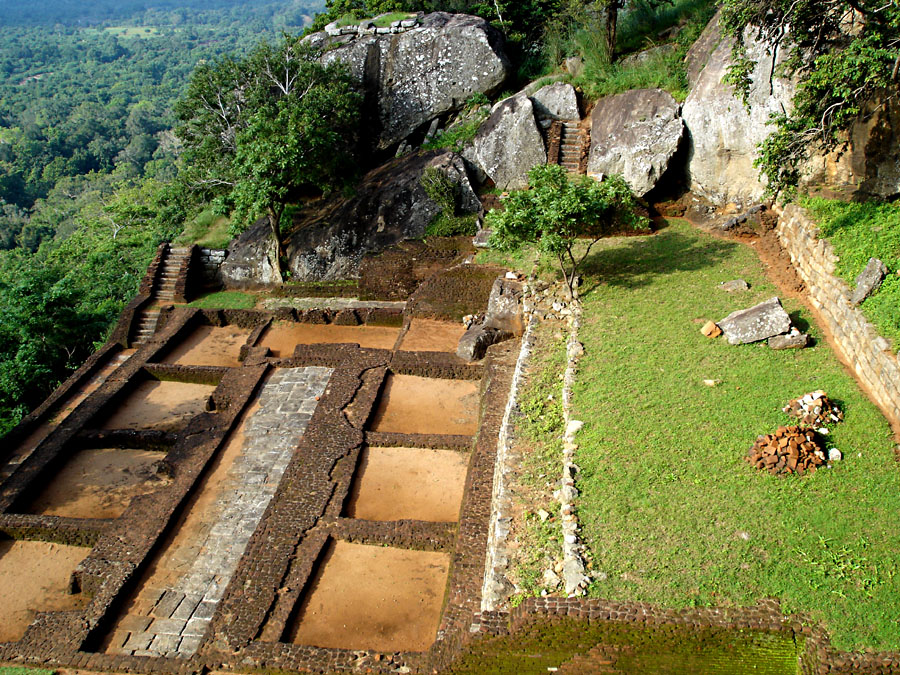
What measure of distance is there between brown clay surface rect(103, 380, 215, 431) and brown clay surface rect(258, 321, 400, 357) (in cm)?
204

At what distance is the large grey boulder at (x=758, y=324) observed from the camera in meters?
10.4

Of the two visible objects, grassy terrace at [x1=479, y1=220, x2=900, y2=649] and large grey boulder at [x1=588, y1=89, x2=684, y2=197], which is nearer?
grassy terrace at [x1=479, y1=220, x2=900, y2=649]

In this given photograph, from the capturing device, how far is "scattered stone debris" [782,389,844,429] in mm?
8594

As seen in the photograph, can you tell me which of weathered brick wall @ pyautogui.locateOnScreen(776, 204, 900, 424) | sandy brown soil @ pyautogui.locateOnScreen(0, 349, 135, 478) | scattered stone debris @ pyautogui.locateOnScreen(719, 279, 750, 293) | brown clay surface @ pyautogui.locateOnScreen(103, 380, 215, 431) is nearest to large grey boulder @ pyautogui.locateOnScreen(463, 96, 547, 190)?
weathered brick wall @ pyautogui.locateOnScreen(776, 204, 900, 424)

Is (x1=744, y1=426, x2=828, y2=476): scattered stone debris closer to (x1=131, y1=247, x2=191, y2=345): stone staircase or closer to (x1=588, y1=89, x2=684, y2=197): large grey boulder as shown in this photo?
(x1=588, y1=89, x2=684, y2=197): large grey boulder

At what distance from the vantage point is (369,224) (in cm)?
1862

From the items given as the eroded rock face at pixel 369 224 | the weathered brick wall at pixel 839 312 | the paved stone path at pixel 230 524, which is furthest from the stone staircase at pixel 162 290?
the weathered brick wall at pixel 839 312

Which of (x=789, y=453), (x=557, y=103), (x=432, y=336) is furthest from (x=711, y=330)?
(x=557, y=103)

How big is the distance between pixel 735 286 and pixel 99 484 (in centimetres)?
1257

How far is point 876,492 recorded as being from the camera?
7555 millimetres

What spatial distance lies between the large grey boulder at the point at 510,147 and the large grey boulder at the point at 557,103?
0.60 metres

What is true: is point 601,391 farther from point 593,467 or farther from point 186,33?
point 186,33

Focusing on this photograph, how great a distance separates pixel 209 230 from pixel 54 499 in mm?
12603

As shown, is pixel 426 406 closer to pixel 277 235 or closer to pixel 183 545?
pixel 183 545
